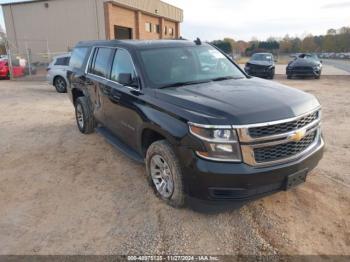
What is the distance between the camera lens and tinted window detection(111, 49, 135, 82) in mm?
→ 4446

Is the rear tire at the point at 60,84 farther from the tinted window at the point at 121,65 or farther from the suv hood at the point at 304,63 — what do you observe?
the suv hood at the point at 304,63

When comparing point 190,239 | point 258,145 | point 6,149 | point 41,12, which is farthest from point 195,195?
point 41,12

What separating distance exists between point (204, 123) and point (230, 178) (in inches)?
23.0

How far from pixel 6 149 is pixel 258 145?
5.16 m

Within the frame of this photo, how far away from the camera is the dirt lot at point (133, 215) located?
319cm

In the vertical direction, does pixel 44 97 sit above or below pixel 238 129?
below

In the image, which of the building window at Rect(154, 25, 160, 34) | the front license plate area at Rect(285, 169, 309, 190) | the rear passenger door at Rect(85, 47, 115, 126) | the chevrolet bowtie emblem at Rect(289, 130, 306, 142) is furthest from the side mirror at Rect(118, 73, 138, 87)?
the building window at Rect(154, 25, 160, 34)

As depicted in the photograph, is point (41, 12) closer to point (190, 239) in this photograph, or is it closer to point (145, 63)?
point (145, 63)

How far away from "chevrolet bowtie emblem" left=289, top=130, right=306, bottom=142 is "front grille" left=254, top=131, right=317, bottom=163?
5 cm

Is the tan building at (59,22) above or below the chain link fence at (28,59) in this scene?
above

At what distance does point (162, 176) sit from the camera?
12.7ft

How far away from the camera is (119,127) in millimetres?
4879

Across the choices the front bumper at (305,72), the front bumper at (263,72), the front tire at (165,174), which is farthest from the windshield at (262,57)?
the front tire at (165,174)

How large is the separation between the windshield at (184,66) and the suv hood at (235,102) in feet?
0.92
